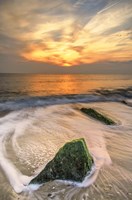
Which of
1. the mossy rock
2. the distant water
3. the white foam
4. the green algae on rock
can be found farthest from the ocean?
the distant water

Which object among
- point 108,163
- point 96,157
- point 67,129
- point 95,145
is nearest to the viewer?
point 108,163

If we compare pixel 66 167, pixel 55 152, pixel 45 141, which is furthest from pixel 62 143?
pixel 66 167

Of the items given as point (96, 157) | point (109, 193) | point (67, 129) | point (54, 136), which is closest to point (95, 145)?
point (96, 157)

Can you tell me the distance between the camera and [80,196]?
504 centimetres

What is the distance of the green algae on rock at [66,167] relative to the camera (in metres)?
5.60

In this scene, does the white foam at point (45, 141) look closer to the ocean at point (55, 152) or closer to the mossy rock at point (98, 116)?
the ocean at point (55, 152)

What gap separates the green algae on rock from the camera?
18.4 feet

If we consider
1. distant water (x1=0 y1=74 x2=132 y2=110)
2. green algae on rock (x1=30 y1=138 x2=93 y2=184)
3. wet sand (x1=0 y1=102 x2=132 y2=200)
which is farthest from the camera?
distant water (x1=0 y1=74 x2=132 y2=110)

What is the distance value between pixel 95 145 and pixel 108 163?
1876 mm

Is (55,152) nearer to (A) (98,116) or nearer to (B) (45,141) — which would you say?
(B) (45,141)

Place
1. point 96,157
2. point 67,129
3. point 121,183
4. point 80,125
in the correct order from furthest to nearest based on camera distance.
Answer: point 80,125, point 67,129, point 96,157, point 121,183

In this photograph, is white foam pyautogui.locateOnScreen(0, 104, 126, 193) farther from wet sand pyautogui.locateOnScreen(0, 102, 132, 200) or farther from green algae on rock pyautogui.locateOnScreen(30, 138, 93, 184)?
green algae on rock pyautogui.locateOnScreen(30, 138, 93, 184)

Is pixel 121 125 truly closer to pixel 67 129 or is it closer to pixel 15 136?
pixel 67 129

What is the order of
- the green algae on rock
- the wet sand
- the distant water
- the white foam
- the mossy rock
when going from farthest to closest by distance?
the distant water, the mossy rock, the white foam, the green algae on rock, the wet sand
